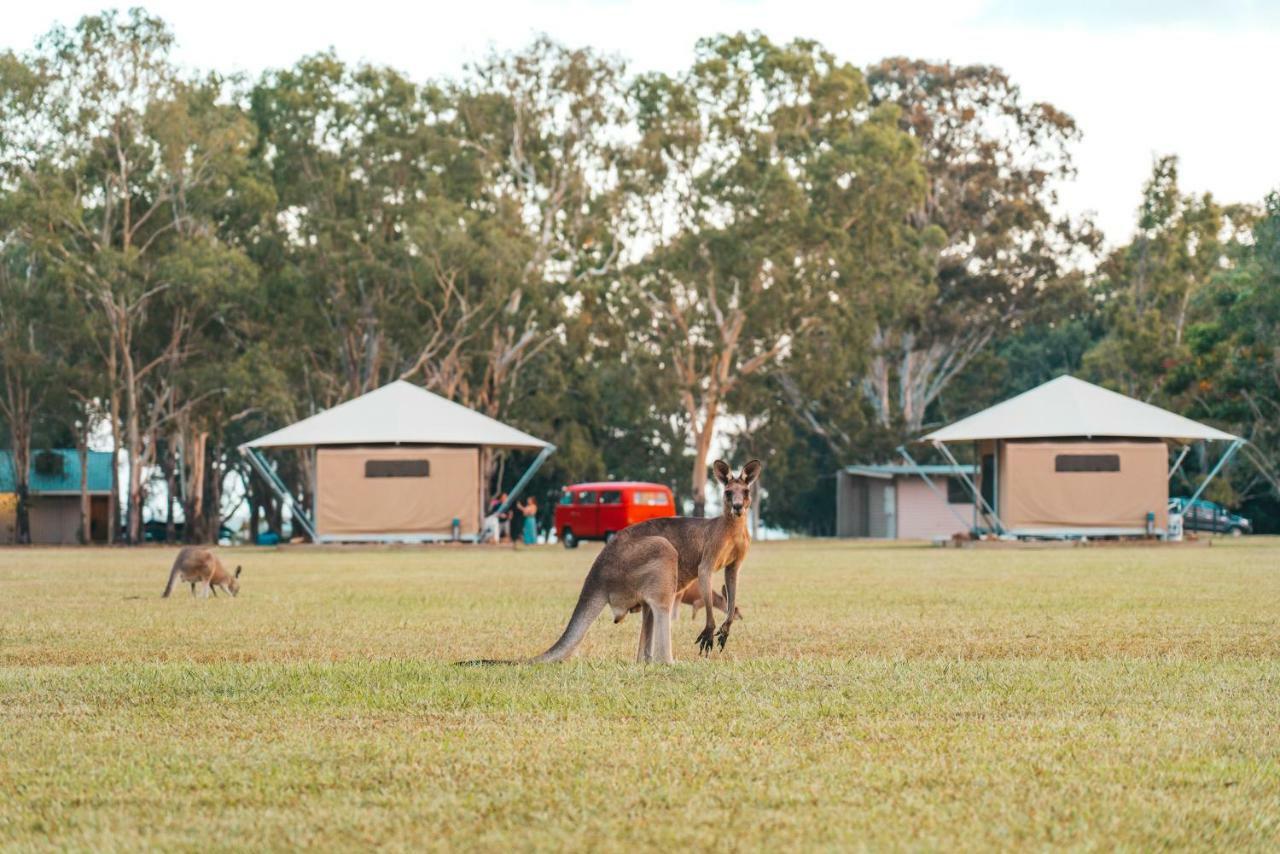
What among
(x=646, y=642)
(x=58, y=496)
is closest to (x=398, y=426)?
(x=58, y=496)

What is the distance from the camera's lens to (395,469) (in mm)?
41281

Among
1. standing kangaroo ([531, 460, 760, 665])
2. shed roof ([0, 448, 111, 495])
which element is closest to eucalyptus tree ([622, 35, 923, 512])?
shed roof ([0, 448, 111, 495])

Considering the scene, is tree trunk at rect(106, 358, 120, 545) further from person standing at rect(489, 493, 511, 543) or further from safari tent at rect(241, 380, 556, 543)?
person standing at rect(489, 493, 511, 543)

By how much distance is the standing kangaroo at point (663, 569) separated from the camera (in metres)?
8.57

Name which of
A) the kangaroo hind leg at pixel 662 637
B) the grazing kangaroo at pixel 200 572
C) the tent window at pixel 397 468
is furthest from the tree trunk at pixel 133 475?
the kangaroo hind leg at pixel 662 637

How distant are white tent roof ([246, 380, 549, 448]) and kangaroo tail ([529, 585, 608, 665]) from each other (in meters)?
31.8

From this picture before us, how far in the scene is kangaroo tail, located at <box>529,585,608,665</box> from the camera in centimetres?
848

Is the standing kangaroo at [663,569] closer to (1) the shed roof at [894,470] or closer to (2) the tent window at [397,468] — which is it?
(2) the tent window at [397,468]

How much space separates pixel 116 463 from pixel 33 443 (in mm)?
12511

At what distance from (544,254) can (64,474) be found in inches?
774

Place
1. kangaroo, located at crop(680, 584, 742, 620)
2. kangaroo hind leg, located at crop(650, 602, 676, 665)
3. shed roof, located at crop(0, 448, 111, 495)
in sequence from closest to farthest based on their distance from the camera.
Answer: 1. kangaroo hind leg, located at crop(650, 602, 676, 665)
2. kangaroo, located at crop(680, 584, 742, 620)
3. shed roof, located at crop(0, 448, 111, 495)

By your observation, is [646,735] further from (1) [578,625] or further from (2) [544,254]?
(2) [544,254]

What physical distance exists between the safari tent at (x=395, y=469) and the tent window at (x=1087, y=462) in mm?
11372

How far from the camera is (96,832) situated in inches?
200
